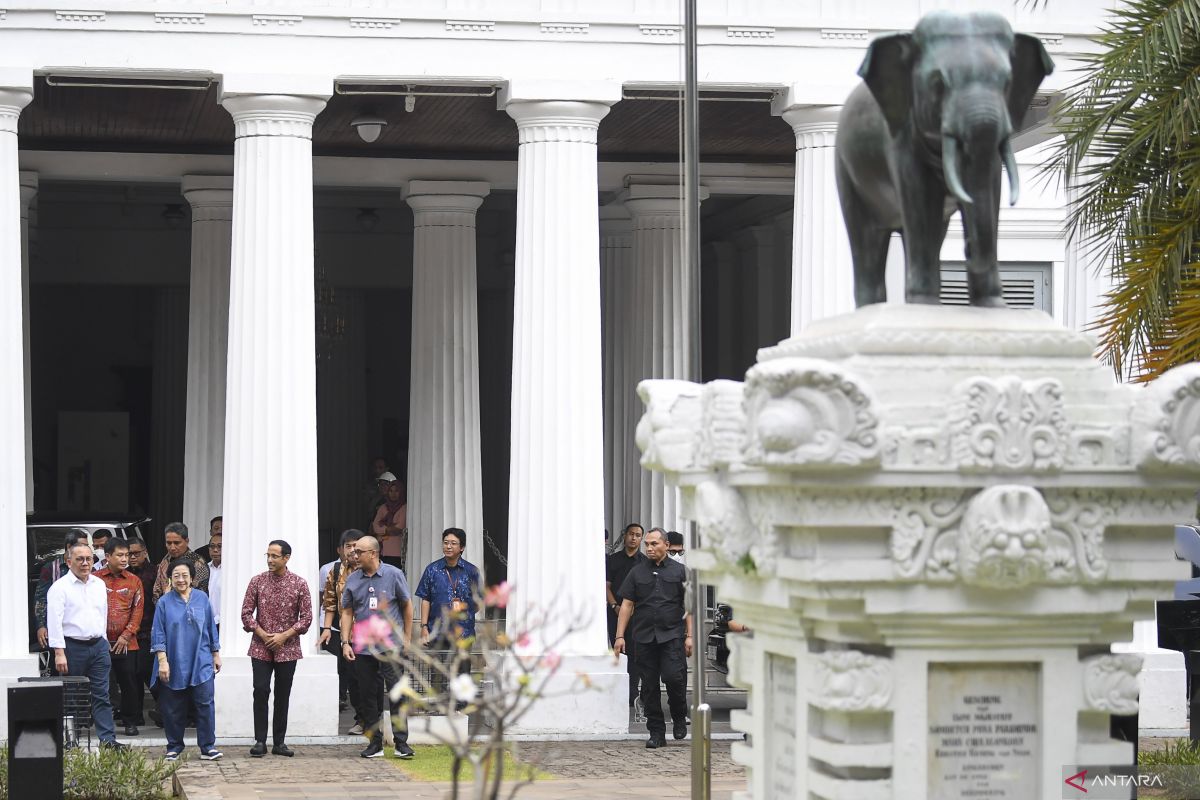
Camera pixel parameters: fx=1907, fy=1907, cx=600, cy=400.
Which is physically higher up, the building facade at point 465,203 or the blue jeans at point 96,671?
the building facade at point 465,203

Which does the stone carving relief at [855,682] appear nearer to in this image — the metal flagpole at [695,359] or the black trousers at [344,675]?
the metal flagpole at [695,359]

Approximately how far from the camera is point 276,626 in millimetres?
15352

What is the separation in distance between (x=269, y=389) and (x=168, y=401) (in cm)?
1461

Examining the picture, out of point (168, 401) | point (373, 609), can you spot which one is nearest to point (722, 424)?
point (373, 609)

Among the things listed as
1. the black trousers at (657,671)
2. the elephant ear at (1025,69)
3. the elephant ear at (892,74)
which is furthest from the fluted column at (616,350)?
the elephant ear at (892,74)

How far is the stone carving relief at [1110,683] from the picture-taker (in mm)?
6234

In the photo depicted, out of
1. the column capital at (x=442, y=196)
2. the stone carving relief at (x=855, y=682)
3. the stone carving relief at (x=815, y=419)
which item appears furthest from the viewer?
the column capital at (x=442, y=196)

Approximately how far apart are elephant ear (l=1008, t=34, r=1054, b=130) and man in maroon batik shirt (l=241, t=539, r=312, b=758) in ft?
32.0

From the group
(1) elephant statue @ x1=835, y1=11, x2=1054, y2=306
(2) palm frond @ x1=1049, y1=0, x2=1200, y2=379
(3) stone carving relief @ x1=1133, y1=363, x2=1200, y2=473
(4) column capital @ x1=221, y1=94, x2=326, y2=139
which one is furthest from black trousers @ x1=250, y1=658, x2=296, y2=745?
(3) stone carving relief @ x1=1133, y1=363, x2=1200, y2=473

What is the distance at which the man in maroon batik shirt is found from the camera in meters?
15.3

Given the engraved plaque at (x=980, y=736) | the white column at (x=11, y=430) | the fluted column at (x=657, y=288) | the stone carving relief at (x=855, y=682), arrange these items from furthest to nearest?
the fluted column at (x=657, y=288), the white column at (x=11, y=430), the engraved plaque at (x=980, y=736), the stone carving relief at (x=855, y=682)

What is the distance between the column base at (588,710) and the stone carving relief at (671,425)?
384 inches

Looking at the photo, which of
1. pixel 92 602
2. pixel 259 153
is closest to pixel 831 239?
pixel 259 153

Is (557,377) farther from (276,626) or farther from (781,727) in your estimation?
(781,727)
